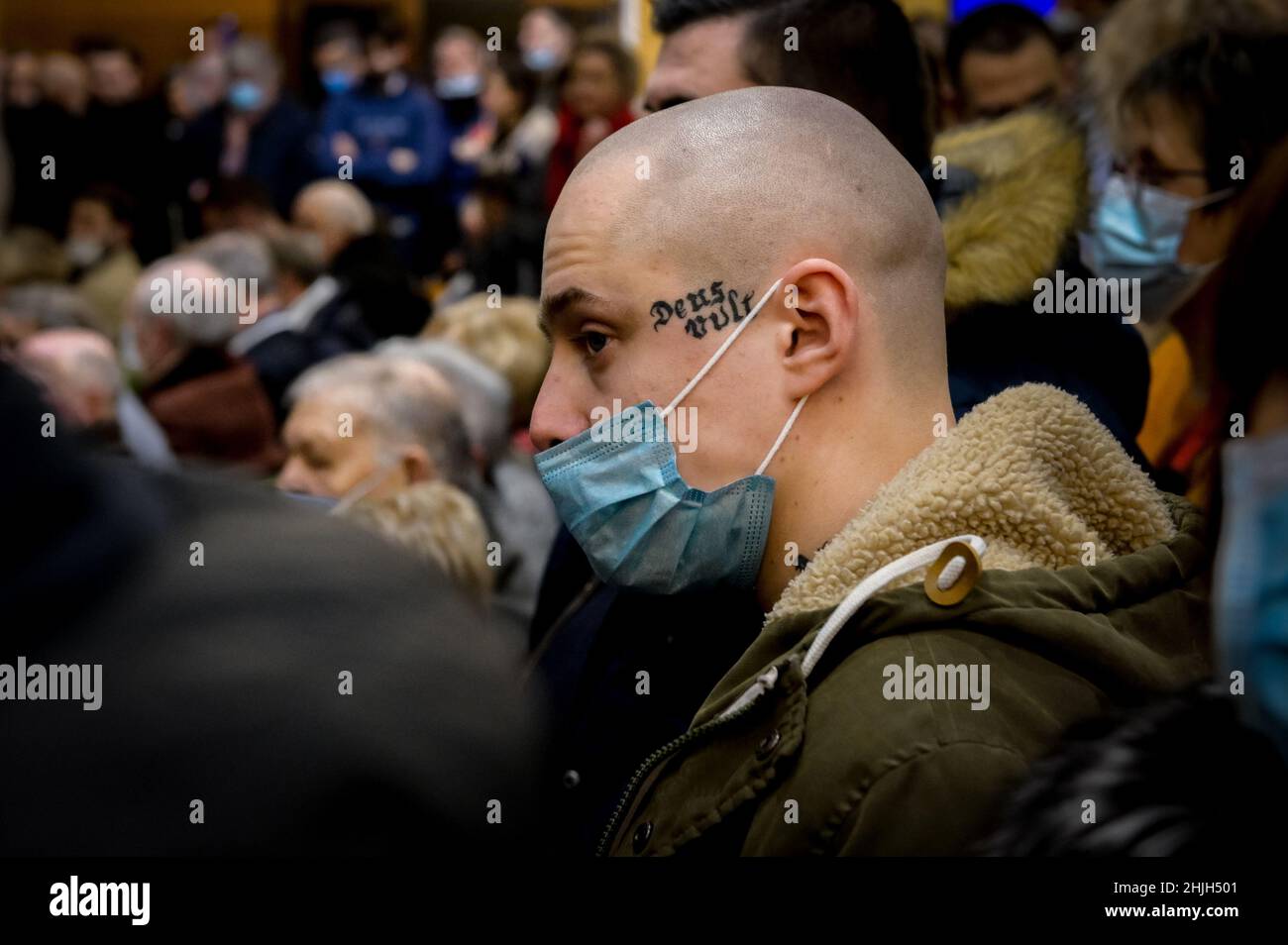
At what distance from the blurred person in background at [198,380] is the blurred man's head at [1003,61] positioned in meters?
2.57

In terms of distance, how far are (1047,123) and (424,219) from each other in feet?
21.9

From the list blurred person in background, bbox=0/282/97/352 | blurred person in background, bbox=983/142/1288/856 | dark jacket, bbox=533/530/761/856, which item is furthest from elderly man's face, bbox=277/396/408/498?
blurred person in background, bbox=983/142/1288/856

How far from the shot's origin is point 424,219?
9.19 meters

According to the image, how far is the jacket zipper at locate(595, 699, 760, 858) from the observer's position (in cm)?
189

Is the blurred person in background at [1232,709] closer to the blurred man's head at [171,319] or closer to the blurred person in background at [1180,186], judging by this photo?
the blurred person in background at [1180,186]

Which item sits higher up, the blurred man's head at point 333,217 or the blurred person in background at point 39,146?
the blurred person in background at point 39,146

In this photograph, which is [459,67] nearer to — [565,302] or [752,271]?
[565,302]

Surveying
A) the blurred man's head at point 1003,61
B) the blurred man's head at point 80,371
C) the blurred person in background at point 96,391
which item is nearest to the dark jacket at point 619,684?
the blurred man's head at point 1003,61

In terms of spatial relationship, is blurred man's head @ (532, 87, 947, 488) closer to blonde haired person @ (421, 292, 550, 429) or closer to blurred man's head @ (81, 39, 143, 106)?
blonde haired person @ (421, 292, 550, 429)

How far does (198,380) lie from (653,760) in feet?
12.8

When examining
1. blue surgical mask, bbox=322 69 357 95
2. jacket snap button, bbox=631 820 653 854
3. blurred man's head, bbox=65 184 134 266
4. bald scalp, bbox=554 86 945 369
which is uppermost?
blue surgical mask, bbox=322 69 357 95

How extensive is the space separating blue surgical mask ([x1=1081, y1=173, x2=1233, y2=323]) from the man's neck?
4.52 ft

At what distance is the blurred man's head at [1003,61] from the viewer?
15.3 ft

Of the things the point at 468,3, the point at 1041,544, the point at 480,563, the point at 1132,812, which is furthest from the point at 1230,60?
the point at 468,3
